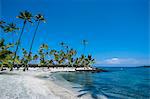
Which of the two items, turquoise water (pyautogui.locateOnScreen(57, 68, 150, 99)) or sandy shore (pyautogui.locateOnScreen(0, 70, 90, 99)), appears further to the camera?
turquoise water (pyautogui.locateOnScreen(57, 68, 150, 99))

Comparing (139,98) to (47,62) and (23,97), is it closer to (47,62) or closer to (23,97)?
(23,97)

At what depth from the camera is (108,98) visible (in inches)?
811

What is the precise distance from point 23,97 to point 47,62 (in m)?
93.9

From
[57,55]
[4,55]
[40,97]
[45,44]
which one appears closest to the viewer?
[40,97]

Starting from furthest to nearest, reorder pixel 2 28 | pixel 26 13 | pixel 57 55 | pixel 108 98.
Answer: pixel 57 55, pixel 26 13, pixel 2 28, pixel 108 98

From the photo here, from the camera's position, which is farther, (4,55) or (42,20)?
(42,20)

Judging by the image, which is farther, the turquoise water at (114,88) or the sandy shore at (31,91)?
the turquoise water at (114,88)

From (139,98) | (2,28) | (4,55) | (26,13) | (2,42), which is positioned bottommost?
(139,98)

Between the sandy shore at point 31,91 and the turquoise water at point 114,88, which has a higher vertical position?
the sandy shore at point 31,91

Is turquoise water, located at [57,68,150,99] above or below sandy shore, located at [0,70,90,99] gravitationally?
below

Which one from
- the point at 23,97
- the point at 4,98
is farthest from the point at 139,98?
the point at 4,98

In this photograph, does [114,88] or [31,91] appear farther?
[114,88]

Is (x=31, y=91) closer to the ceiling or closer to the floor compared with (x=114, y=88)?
closer to the ceiling

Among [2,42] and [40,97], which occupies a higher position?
[2,42]
